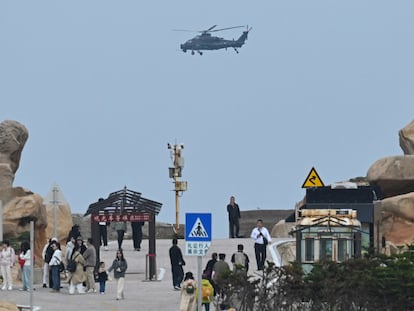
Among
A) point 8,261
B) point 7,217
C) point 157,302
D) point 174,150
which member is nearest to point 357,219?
point 157,302

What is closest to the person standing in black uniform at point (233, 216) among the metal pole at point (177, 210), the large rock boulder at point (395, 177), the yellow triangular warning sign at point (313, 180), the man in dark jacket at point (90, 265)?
the metal pole at point (177, 210)

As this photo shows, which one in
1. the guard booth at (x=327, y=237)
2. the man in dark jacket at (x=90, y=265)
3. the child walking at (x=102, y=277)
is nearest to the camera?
the guard booth at (x=327, y=237)

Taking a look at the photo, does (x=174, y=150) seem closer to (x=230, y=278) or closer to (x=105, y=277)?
(x=105, y=277)

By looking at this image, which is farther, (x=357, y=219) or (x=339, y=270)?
(x=357, y=219)

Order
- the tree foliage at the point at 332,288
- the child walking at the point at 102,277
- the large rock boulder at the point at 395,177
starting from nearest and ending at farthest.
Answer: the tree foliage at the point at 332,288 → the child walking at the point at 102,277 → the large rock boulder at the point at 395,177

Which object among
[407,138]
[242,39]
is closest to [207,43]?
[242,39]

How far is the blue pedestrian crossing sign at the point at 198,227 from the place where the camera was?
104ft

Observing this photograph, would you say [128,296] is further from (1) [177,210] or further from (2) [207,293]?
(1) [177,210]

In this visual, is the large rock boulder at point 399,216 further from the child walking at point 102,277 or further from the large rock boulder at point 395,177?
the child walking at point 102,277

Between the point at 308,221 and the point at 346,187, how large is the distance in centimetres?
624

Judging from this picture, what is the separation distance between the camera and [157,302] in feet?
127

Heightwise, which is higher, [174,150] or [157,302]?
[174,150]

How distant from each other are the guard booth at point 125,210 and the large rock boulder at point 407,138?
67.1ft

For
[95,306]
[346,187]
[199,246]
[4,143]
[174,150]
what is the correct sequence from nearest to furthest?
1. [199,246]
2. [95,306]
3. [346,187]
4. [4,143]
5. [174,150]
